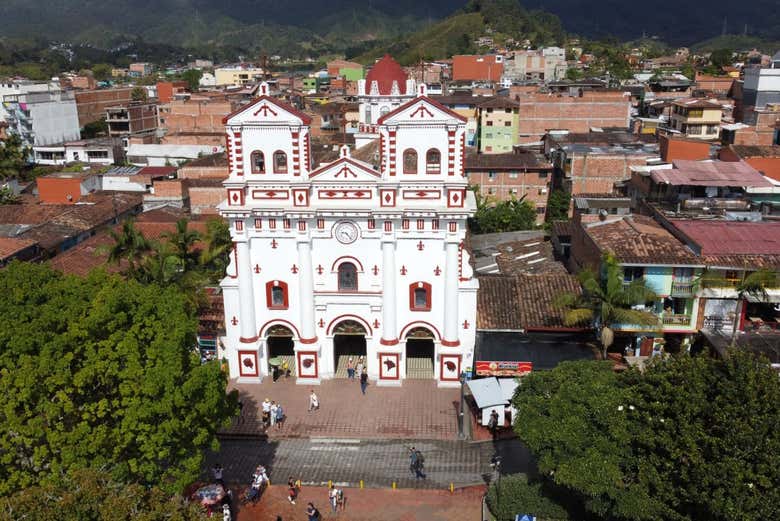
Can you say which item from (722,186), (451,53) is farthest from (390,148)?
(451,53)

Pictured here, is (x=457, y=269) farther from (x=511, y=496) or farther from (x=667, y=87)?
(x=667, y=87)

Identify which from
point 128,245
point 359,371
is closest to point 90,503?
point 359,371

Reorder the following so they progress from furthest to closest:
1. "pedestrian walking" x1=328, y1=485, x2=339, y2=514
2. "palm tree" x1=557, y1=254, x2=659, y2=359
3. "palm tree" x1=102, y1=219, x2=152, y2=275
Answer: "palm tree" x1=102, y1=219, x2=152, y2=275 → "palm tree" x1=557, y1=254, x2=659, y2=359 → "pedestrian walking" x1=328, y1=485, x2=339, y2=514

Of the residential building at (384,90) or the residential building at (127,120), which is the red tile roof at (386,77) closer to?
the residential building at (384,90)

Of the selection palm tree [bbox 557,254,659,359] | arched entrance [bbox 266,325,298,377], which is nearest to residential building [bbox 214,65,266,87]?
arched entrance [bbox 266,325,298,377]

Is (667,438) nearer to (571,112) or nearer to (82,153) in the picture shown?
(571,112)

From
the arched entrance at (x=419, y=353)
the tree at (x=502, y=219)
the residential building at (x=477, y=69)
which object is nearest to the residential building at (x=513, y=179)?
the tree at (x=502, y=219)

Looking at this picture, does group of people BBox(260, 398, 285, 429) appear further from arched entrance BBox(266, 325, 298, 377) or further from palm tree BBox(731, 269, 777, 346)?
Result: palm tree BBox(731, 269, 777, 346)
